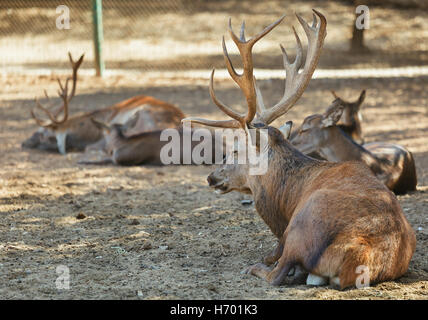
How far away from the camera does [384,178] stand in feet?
22.7

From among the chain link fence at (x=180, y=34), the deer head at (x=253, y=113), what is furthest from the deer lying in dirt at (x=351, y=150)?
the chain link fence at (x=180, y=34)

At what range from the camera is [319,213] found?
173 inches

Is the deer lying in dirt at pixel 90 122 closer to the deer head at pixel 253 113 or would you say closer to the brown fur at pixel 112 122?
the brown fur at pixel 112 122

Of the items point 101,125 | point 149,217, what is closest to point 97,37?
point 101,125

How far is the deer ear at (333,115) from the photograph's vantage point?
7.38 metres

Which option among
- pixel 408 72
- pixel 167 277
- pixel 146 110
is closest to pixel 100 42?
pixel 146 110

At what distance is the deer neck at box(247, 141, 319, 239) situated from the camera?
5.04 meters

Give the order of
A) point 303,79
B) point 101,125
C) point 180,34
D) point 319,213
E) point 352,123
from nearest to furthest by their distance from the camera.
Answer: point 319,213
point 303,79
point 352,123
point 101,125
point 180,34

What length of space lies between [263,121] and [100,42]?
799cm

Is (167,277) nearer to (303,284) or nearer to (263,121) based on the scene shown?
(303,284)

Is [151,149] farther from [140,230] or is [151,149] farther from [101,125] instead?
[140,230]

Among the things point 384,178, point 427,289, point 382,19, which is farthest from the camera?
point 382,19

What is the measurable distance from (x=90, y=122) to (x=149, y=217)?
392 cm

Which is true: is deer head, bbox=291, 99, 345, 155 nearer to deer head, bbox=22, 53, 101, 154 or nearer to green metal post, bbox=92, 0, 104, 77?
deer head, bbox=22, 53, 101, 154
